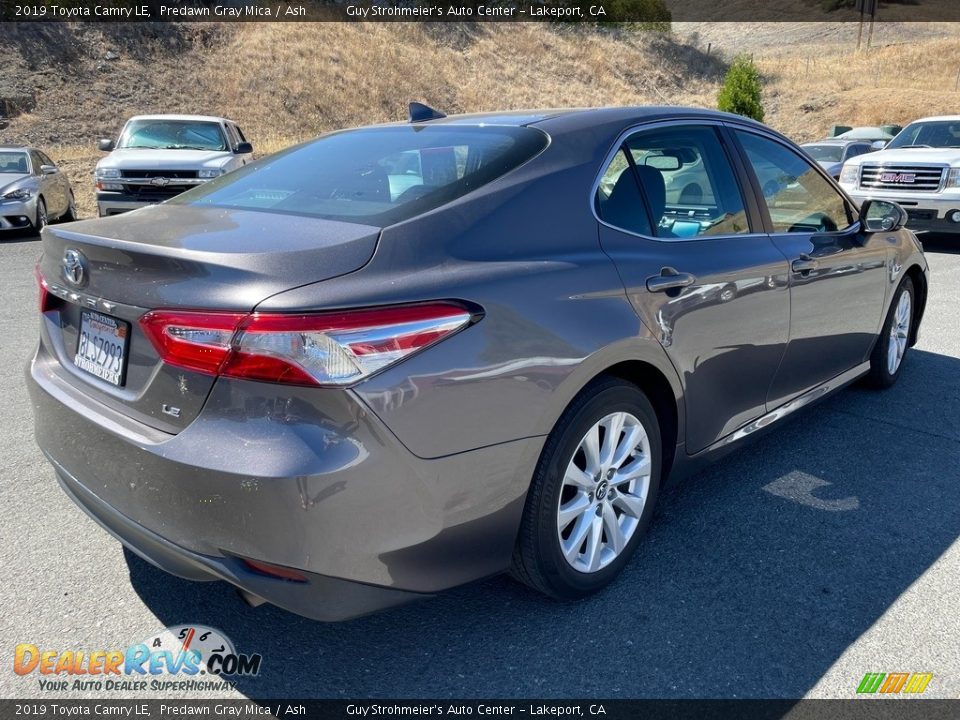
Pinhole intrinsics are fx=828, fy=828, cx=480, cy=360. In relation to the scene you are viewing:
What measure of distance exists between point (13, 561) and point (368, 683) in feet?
5.09

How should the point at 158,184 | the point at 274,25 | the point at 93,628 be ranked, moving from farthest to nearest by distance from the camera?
the point at 274,25 → the point at 158,184 → the point at 93,628

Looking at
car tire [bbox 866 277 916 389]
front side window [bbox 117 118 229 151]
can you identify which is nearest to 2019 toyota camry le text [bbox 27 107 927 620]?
car tire [bbox 866 277 916 389]

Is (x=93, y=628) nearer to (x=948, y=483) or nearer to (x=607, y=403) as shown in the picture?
(x=607, y=403)

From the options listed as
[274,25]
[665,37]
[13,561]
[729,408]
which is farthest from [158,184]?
[665,37]

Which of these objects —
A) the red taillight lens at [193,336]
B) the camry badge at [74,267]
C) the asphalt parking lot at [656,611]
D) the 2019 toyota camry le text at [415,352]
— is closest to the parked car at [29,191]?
the asphalt parking lot at [656,611]

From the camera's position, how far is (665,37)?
5525 centimetres

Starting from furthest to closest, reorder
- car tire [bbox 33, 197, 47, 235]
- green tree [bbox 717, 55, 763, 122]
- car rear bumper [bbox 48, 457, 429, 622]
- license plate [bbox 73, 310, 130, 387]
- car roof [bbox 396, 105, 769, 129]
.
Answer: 1. green tree [bbox 717, 55, 763, 122]
2. car tire [bbox 33, 197, 47, 235]
3. car roof [bbox 396, 105, 769, 129]
4. license plate [bbox 73, 310, 130, 387]
5. car rear bumper [bbox 48, 457, 429, 622]

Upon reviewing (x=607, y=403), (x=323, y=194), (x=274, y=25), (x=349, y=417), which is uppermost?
(x=274, y=25)

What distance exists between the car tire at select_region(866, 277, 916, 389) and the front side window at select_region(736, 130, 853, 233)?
81 cm

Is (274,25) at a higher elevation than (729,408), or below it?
higher

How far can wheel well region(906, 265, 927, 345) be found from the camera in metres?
5.21

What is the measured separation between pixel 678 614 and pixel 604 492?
0.48m

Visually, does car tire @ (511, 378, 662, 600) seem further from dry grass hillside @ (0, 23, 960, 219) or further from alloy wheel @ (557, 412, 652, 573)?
dry grass hillside @ (0, 23, 960, 219)

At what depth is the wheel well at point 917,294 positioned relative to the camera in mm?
5207
